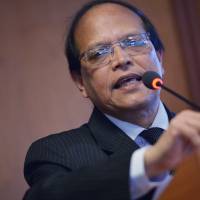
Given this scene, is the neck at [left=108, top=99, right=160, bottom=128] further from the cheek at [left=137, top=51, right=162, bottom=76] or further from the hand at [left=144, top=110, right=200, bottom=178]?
the hand at [left=144, top=110, right=200, bottom=178]

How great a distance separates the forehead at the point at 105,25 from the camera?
1058 mm

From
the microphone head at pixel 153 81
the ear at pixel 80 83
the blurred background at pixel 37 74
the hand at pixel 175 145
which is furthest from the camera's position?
the blurred background at pixel 37 74

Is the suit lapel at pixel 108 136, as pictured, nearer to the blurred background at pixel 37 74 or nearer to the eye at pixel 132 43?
the eye at pixel 132 43

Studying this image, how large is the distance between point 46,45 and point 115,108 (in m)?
0.76

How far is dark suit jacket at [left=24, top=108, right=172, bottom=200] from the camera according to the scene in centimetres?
70

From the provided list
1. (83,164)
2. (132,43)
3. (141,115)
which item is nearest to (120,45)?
(132,43)

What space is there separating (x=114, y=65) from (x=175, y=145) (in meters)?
0.40

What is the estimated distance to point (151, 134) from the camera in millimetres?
999

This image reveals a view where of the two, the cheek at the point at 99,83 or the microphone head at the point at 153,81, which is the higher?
the microphone head at the point at 153,81

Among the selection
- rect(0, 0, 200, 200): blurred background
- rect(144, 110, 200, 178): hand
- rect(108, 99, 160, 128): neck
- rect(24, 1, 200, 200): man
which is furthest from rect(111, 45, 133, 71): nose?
rect(0, 0, 200, 200): blurred background

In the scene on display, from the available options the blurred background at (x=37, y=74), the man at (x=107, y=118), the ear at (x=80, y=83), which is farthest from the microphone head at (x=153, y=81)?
the blurred background at (x=37, y=74)

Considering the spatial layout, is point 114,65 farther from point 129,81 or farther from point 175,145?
point 175,145

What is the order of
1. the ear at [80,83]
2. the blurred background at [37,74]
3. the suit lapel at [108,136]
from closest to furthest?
the suit lapel at [108,136]
the ear at [80,83]
the blurred background at [37,74]

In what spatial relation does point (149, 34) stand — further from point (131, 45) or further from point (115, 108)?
point (115, 108)
